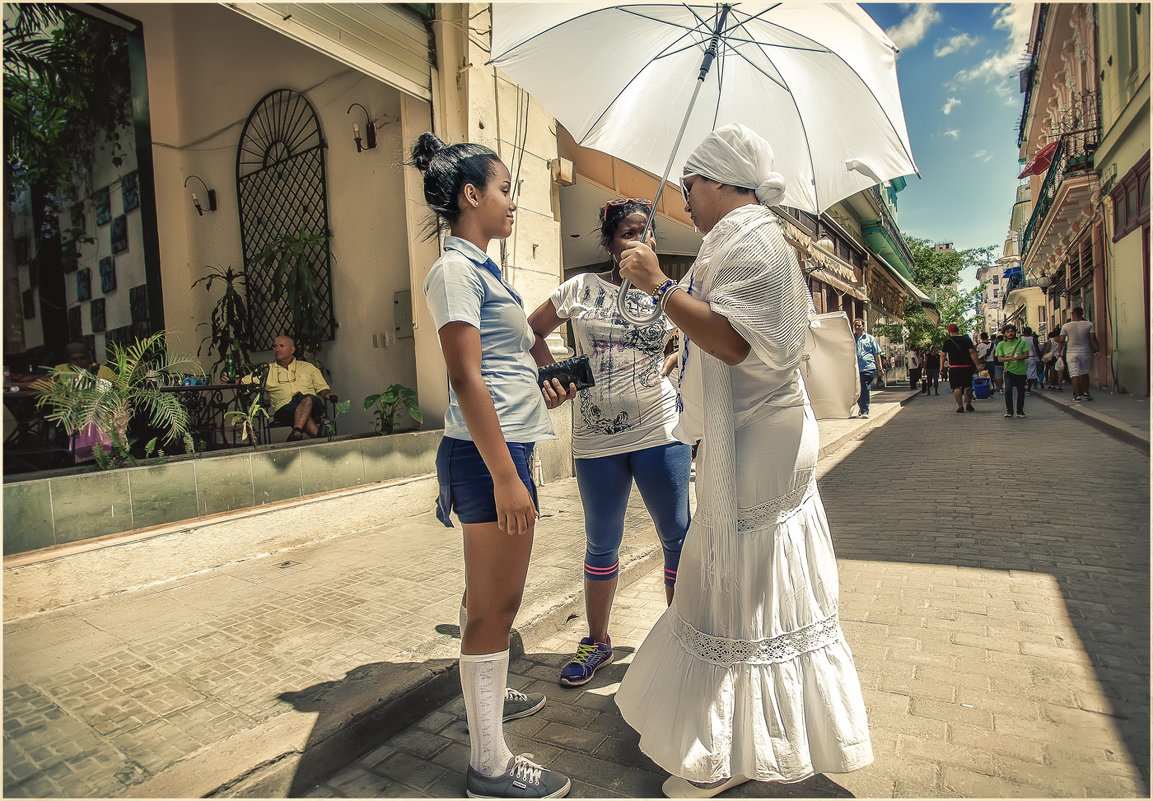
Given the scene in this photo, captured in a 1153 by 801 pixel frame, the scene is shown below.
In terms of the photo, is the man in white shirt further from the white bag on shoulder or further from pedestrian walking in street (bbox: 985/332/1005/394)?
the white bag on shoulder

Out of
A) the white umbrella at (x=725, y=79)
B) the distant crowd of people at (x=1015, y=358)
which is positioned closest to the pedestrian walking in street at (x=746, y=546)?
the white umbrella at (x=725, y=79)

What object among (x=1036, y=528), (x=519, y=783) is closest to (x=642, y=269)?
(x=519, y=783)

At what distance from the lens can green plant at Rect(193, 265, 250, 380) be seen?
7504 millimetres

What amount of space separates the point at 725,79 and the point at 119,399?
420cm

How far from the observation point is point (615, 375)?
273cm

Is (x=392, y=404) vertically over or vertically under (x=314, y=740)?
over

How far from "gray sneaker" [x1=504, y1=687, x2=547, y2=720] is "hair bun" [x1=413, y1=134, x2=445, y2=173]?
1.89 m

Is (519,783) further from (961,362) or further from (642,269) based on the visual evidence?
(961,362)

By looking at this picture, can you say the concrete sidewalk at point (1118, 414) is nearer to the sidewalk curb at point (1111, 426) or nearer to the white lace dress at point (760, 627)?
the sidewalk curb at point (1111, 426)

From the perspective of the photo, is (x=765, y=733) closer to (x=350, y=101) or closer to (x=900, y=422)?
(x=350, y=101)

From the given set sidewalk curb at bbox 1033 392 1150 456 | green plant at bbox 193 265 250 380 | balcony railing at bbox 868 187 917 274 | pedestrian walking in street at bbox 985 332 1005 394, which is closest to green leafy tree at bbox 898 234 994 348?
balcony railing at bbox 868 187 917 274

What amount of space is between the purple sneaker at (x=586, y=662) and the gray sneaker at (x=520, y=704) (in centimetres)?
Answer: 16

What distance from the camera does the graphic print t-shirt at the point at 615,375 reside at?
267 centimetres

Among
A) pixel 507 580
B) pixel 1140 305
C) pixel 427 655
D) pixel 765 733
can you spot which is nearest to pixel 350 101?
pixel 427 655
